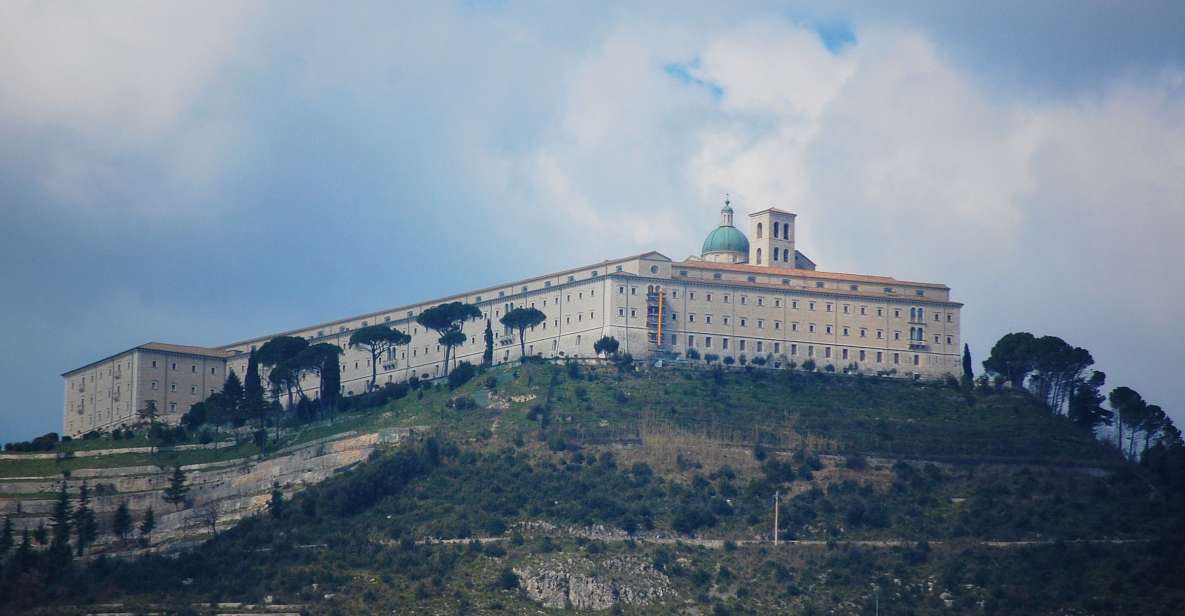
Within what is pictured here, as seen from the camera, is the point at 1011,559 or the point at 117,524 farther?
the point at 117,524

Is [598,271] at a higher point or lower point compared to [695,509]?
higher

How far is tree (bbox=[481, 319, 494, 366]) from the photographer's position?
11325cm

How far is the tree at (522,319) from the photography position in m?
112

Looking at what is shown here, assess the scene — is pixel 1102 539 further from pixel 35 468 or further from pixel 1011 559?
pixel 35 468

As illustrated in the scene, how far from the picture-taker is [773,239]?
384 feet

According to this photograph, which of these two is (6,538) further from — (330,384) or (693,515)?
(693,515)

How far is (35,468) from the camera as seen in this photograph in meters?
106

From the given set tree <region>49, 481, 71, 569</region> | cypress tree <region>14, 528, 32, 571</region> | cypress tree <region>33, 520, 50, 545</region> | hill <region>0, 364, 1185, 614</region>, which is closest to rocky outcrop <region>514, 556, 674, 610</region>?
hill <region>0, 364, 1185, 614</region>

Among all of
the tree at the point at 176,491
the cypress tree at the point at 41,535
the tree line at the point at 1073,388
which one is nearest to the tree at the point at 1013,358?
the tree line at the point at 1073,388

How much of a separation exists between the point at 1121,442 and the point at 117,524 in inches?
2011

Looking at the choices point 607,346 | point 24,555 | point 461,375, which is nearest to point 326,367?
point 461,375

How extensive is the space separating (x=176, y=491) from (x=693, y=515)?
27.4 m

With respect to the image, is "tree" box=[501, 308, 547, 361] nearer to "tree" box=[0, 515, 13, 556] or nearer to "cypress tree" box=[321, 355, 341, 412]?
"cypress tree" box=[321, 355, 341, 412]

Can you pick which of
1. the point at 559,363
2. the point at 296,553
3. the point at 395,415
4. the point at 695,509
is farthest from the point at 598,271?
the point at 296,553
